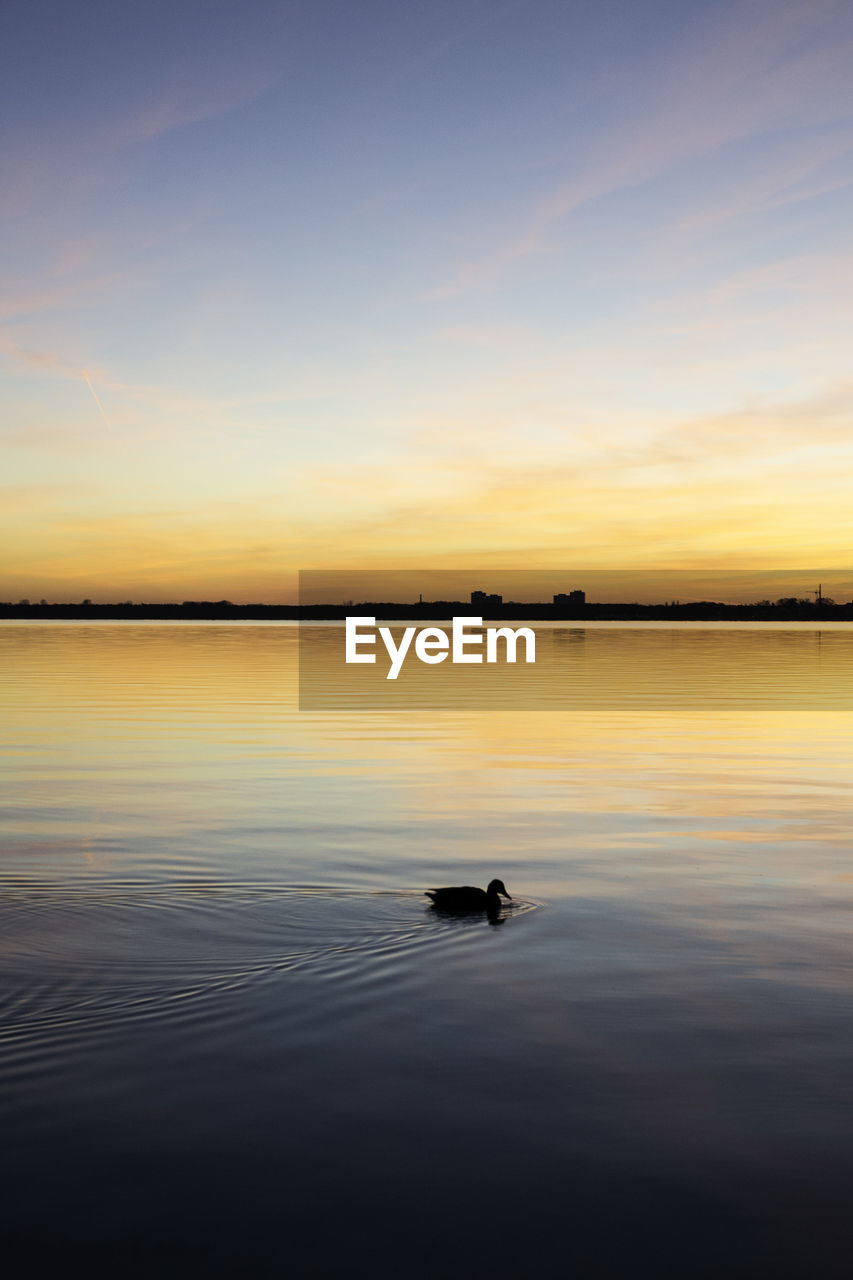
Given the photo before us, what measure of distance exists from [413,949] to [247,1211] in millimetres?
5657

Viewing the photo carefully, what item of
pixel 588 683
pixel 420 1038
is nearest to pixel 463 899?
pixel 420 1038

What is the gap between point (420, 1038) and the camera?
996cm

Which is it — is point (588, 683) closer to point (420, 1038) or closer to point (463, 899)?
point (463, 899)

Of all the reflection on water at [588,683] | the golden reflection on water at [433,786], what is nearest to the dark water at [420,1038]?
the golden reflection on water at [433,786]

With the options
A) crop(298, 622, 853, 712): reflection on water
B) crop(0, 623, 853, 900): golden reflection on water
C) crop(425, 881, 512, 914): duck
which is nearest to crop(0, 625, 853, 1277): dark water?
crop(0, 623, 853, 900): golden reflection on water

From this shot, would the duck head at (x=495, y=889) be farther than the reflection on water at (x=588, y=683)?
No

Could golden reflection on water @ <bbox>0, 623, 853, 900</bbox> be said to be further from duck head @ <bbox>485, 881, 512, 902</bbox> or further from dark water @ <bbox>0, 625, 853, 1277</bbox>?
duck head @ <bbox>485, 881, 512, 902</bbox>

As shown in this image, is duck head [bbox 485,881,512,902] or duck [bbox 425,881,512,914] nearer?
duck [bbox 425,881,512,914]

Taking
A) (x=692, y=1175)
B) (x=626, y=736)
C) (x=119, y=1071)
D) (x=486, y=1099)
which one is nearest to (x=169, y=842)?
(x=119, y=1071)

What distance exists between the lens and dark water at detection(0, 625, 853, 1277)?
7008mm

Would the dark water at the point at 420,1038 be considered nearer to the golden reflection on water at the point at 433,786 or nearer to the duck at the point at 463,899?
the golden reflection on water at the point at 433,786

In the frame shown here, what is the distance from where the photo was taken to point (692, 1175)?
7664mm

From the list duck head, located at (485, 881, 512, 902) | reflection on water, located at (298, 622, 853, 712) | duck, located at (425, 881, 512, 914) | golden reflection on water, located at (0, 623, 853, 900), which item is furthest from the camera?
reflection on water, located at (298, 622, 853, 712)

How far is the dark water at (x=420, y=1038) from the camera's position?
7.01m
